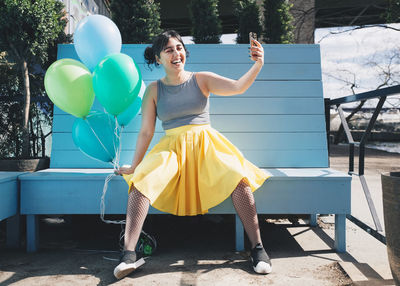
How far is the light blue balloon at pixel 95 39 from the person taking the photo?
2197mm

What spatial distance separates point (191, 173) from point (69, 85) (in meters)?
0.92

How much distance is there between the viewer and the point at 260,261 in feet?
5.74

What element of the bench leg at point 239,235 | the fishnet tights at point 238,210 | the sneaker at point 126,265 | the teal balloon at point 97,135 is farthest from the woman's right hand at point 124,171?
the bench leg at point 239,235

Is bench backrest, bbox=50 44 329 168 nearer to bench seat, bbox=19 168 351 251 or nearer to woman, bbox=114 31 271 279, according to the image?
bench seat, bbox=19 168 351 251

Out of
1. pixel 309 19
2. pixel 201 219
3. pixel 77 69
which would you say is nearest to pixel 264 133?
pixel 201 219

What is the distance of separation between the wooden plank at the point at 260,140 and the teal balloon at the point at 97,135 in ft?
1.71

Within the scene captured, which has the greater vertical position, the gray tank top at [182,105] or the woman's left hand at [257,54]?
the woman's left hand at [257,54]

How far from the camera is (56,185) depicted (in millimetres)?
2084

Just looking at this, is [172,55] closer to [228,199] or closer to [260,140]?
[228,199]

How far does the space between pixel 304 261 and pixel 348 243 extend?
0.51 m

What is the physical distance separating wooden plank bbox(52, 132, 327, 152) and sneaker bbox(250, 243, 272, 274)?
1.09 metres

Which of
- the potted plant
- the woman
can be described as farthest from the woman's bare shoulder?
the potted plant

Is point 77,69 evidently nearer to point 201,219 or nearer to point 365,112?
point 201,219

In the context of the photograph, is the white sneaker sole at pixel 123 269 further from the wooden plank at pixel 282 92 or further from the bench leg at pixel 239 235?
the wooden plank at pixel 282 92
